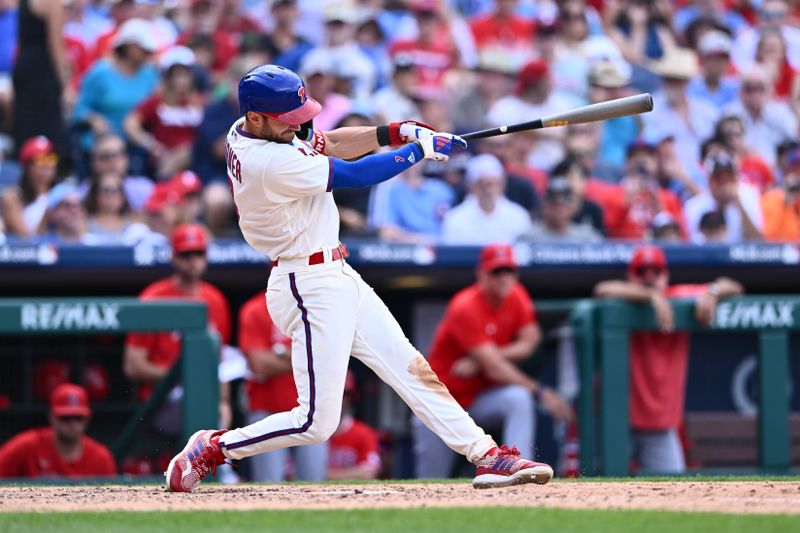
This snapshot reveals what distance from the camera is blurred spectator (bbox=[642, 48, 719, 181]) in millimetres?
10570

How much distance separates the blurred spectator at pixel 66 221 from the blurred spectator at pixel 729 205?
3.96 metres

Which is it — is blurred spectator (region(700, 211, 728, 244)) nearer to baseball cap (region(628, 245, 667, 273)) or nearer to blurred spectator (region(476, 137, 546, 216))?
blurred spectator (region(476, 137, 546, 216))

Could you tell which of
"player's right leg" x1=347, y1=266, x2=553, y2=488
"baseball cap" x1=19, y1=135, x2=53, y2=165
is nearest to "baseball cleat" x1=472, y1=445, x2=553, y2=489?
"player's right leg" x1=347, y1=266, x2=553, y2=488

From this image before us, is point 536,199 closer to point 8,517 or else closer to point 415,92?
point 415,92

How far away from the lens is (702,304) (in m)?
7.38

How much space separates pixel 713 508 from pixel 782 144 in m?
6.40

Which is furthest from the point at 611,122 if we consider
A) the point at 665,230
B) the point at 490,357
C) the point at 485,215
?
the point at 490,357

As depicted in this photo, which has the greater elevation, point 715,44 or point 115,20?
point 115,20

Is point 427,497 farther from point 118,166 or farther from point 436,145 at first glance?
point 118,166

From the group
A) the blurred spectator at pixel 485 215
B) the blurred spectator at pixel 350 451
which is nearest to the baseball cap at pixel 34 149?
the blurred spectator at pixel 350 451

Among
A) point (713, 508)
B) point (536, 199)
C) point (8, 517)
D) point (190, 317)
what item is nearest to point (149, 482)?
point (190, 317)

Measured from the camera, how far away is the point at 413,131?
527 cm

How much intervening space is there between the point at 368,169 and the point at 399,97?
16.5 ft

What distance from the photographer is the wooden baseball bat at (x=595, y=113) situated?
17.9ft
